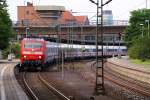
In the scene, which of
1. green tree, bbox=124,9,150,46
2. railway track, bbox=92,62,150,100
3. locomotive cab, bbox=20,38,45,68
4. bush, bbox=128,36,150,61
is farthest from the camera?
green tree, bbox=124,9,150,46

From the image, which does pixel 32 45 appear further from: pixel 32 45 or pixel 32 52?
pixel 32 52

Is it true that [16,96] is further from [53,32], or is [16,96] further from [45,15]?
[45,15]

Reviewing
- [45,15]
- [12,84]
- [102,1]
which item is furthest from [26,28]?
[102,1]

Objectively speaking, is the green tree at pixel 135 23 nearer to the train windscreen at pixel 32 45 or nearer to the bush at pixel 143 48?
the bush at pixel 143 48

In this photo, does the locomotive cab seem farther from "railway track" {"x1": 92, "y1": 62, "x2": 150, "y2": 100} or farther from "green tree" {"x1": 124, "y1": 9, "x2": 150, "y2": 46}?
"green tree" {"x1": 124, "y1": 9, "x2": 150, "y2": 46}

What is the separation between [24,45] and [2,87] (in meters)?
18.8

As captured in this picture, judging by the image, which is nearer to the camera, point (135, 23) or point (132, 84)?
point (132, 84)

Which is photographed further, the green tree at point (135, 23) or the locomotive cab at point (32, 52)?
the green tree at point (135, 23)

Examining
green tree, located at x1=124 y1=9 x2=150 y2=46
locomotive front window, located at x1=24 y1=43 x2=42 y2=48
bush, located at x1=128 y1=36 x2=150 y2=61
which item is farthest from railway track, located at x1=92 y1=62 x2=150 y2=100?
green tree, located at x1=124 y1=9 x2=150 y2=46

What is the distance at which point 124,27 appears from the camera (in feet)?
349

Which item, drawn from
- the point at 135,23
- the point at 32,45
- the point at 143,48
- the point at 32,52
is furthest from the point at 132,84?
the point at 135,23

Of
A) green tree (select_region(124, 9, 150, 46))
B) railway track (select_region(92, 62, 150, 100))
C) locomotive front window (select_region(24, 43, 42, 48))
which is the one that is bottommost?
railway track (select_region(92, 62, 150, 100))

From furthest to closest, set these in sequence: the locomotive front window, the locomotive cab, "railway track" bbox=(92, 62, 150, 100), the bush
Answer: the bush → the locomotive front window → the locomotive cab → "railway track" bbox=(92, 62, 150, 100)

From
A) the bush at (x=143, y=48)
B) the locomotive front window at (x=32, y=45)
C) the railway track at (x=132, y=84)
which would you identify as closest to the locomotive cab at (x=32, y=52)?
the locomotive front window at (x=32, y=45)
